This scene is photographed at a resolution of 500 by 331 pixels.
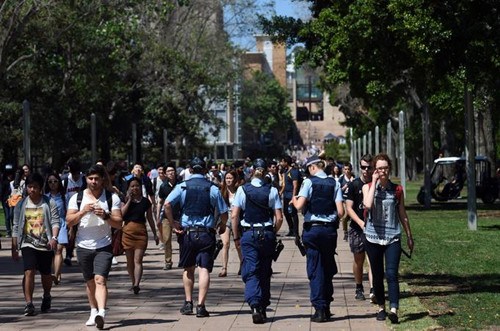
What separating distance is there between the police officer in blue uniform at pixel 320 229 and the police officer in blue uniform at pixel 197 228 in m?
0.98

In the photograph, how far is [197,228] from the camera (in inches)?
497

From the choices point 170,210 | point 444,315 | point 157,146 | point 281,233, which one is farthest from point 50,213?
point 157,146

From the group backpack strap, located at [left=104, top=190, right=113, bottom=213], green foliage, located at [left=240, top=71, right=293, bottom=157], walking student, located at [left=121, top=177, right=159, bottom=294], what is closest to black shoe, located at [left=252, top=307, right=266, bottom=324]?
backpack strap, located at [left=104, top=190, right=113, bottom=213]

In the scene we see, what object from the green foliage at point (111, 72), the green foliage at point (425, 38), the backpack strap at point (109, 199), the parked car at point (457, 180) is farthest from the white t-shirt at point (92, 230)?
the parked car at point (457, 180)

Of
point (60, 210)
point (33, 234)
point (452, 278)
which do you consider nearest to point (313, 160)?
point (33, 234)

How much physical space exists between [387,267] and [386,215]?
0.52 m

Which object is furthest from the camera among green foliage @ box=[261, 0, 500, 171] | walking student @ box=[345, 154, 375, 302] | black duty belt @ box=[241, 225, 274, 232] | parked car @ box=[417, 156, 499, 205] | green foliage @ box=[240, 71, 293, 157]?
green foliage @ box=[240, 71, 293, 157]

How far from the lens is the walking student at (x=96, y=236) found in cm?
1166

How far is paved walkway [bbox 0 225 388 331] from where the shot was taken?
12.0 m

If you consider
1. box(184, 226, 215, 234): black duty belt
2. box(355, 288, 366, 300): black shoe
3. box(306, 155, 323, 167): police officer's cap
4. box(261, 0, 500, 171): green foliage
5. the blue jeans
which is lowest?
box(355, 288, 366, 300): black shoe

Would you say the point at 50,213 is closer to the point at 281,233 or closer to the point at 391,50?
the point at 391,50

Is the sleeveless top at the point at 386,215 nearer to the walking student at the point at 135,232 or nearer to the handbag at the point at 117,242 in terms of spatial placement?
the walking student at the point at 135,232

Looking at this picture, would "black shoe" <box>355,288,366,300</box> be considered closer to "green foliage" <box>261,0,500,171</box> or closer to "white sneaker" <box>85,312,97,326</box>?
"white sneaker" <box>85,312,97,326</box>

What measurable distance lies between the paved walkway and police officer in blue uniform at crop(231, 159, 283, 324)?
0.32m
